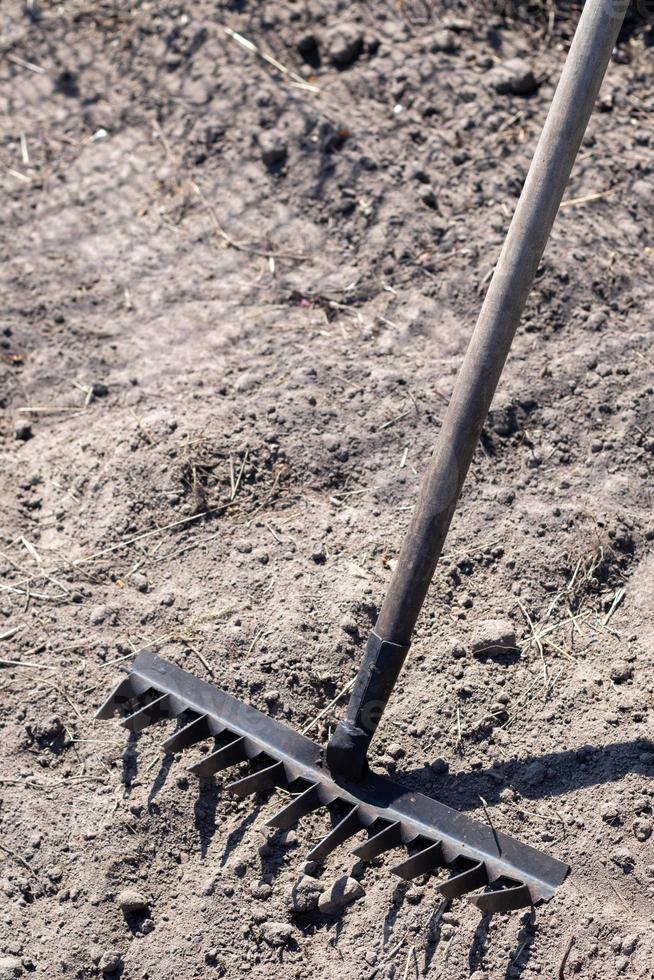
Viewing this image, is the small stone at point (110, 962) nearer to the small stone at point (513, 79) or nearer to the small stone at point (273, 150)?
the small stone at point (273, 150)

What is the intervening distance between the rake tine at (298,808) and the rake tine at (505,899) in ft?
1.47

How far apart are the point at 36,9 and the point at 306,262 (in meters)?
2.37

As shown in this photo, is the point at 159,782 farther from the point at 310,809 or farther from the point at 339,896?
the point at 339,896

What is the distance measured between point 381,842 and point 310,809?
0.68 feet

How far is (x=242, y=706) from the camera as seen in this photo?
272 cm

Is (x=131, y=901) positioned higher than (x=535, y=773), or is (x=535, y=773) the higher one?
(x=535, y=773)

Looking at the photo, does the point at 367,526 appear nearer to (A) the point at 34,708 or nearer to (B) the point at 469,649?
(B) the point at 469,649

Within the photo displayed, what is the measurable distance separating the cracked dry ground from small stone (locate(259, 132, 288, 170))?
0.02 meters

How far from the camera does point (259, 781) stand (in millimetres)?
2549

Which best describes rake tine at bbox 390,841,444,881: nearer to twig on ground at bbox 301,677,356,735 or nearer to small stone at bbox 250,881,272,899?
small stone at bbox 250,881,272,899

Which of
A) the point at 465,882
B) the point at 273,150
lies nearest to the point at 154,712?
the point at 465,882

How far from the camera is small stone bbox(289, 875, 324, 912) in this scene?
2.49 m

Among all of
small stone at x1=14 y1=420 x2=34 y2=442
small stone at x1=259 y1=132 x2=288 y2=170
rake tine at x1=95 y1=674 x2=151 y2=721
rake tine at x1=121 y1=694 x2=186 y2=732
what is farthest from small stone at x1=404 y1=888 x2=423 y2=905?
small stone at x1=259 y1=132 x2=288 y2=170

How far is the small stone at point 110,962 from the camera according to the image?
2441mm
